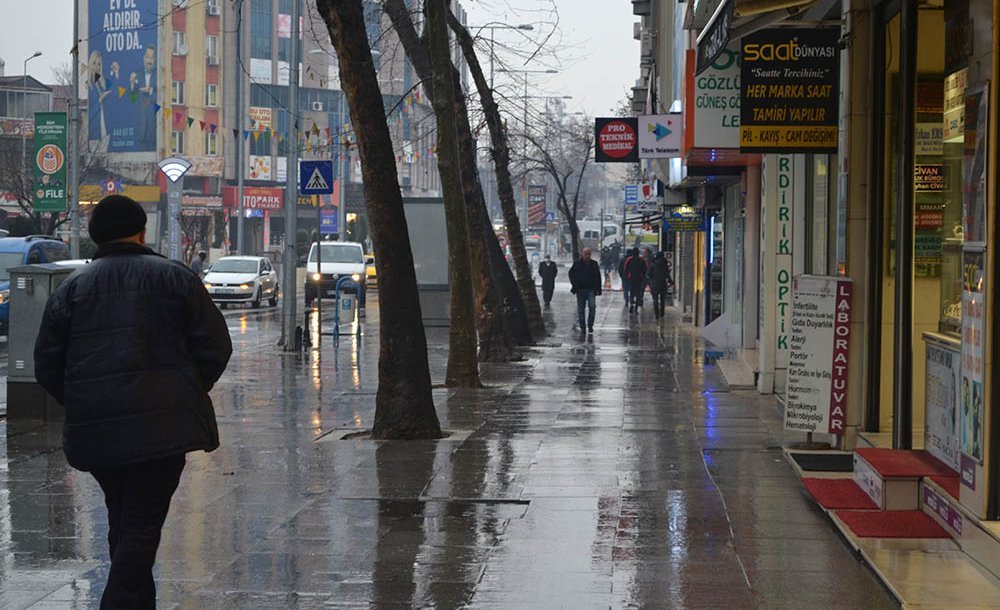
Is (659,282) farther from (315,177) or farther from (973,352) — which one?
(973,352)

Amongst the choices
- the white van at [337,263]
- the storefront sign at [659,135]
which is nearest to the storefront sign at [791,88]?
the storefront sign at [659,135]

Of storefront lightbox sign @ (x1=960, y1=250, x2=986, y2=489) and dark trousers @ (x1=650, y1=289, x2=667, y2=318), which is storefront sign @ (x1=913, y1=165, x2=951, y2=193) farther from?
dark trousers @ (x1=650, y1=289, x2=667, y2=318)

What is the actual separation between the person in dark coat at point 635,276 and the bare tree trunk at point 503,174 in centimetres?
910

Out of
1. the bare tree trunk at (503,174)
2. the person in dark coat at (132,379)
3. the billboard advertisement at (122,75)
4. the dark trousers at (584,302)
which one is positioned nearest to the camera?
the person in dark coat at (132,379)

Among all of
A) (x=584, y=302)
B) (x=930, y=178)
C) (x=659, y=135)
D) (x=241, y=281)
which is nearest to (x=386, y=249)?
(x=930, y=178)

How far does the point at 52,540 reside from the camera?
27.5 ft

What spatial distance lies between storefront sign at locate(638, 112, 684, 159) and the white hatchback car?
818 inches

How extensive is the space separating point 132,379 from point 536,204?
247ft

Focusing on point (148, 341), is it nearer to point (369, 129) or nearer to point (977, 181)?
point (977, 181)

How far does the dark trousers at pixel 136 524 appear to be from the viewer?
5.67 metres

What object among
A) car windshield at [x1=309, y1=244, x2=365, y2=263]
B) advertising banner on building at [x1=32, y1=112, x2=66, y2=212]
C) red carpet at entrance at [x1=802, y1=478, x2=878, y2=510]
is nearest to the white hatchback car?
car windshield at [x1=309, y1=244, x2=365, y2=263]

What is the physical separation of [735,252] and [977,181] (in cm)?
1886

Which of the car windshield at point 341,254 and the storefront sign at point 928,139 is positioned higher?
the storefront sign at point 928,139

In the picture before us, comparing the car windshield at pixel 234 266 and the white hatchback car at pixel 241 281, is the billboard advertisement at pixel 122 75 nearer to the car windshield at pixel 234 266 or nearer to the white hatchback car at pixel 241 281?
the white hatchback car at pixel 241 281
